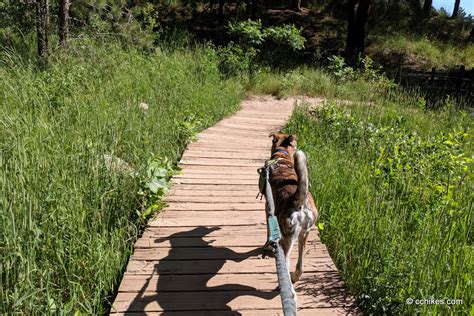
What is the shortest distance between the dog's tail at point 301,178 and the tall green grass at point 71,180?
1.50 meters

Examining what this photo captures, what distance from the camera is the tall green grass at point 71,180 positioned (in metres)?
2.57

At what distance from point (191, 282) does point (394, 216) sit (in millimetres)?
1929

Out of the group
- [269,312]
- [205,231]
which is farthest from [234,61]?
[269,312]

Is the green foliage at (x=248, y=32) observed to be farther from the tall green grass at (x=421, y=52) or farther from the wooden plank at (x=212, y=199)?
the tall green grass at (x=421, y=52)

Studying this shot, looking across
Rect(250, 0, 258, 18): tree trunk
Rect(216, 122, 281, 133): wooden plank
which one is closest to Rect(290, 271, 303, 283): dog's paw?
Rect(216, 122, 281, 133): wooden plank

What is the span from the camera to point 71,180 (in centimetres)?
329

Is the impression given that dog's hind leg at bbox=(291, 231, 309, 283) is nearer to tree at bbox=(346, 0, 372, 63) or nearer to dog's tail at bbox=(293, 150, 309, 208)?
dog's tail at bbox=(293, 150, 309, 208)

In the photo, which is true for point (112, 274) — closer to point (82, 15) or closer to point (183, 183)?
point (183, 183)

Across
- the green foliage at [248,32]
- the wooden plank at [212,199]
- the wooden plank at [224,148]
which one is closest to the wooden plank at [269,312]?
the wooden plank at [212,199]

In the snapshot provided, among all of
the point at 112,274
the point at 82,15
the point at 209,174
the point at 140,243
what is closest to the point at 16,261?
the point at 112,274

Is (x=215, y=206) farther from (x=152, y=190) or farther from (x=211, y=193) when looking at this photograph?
(x=152, y=190)

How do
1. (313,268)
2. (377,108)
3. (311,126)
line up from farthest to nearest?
(377,108) < (311,126) < (313,268)

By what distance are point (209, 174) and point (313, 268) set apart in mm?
2312

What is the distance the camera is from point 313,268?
333cm
